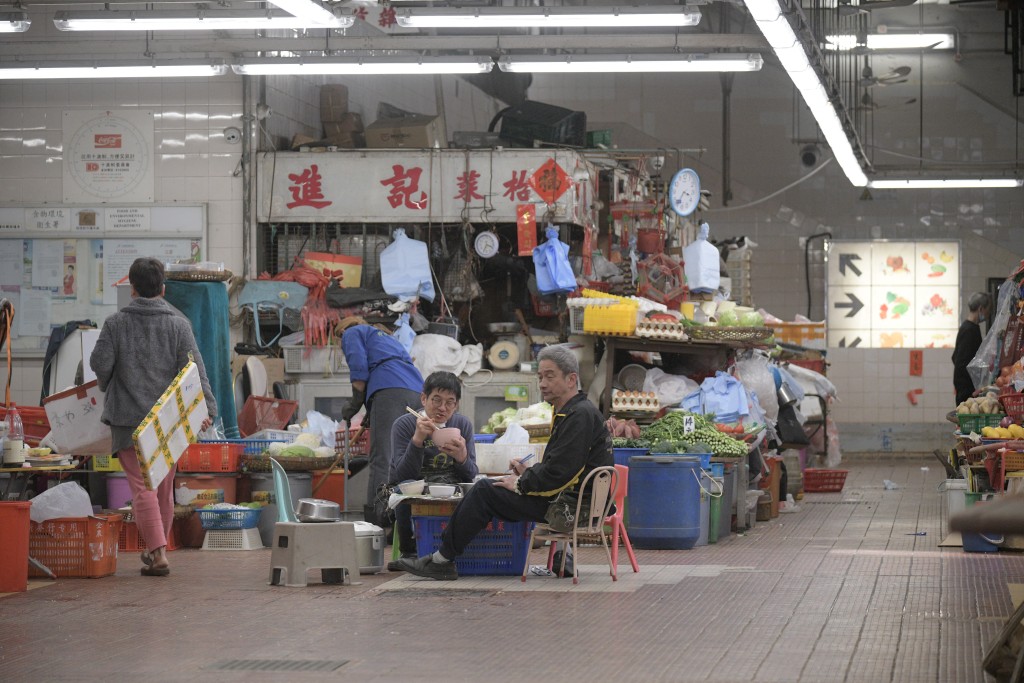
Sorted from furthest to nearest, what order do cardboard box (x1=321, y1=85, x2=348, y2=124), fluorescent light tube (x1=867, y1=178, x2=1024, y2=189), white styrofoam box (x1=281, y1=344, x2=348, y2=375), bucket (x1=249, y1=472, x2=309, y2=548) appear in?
fluorescent light tube (x1=867, y1=178, x2=1024, y2=189) < cardboard box (x1=321, y1=85, x2=348, y2=124) < white styrofoam box (x1=281, y1=344, x2=348, y2=375) < bucket (x1=249, y1=472, x2=309, y2=548)

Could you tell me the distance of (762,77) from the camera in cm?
2362

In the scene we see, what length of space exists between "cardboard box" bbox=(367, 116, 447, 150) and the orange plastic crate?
23.3 feet

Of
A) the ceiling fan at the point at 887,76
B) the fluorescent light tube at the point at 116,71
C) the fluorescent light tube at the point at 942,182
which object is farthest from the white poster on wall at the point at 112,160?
the ceiling fan at the point at 887,76

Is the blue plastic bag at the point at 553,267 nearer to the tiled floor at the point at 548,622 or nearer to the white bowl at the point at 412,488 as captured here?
the tiled floor at the point at 548,622

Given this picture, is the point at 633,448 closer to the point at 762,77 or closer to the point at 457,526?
the point at 457,526

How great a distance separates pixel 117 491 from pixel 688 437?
15.1ft

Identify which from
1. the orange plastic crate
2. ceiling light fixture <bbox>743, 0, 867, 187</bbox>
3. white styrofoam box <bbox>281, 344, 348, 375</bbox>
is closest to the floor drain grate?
the orange plastic crate

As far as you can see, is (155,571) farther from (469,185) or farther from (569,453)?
(469,185)

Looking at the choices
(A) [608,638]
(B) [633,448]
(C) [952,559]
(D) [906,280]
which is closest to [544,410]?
(B) [633,448]

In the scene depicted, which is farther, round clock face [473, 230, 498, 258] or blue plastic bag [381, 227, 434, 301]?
round clock face [473, 230, 498, 258]

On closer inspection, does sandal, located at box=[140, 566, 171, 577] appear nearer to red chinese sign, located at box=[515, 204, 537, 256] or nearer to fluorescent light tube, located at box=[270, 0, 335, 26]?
fluorescent light tube, located at box=[270, 0, 335, 26]

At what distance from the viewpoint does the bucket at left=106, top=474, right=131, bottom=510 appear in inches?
451

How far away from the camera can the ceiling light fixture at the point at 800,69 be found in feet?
34.1

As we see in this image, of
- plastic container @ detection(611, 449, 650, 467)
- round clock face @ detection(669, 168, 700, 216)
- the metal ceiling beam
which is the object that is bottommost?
plastic container @ detection(611, 449, 650, 467)
